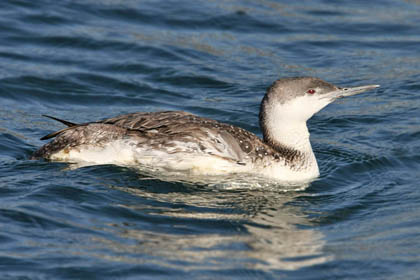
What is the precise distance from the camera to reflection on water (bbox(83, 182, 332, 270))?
256 inches

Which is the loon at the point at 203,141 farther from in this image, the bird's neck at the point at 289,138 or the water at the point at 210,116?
the water at the point at 210,116

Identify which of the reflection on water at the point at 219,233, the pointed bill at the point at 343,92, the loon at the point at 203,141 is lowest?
the reflection on water at the point at 219,233

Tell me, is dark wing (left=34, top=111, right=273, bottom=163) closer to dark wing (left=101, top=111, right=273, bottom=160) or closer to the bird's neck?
dark wing (left=101, top=111, right=273, bottom=160)

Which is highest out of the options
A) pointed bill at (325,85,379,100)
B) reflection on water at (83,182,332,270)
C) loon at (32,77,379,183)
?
pointed bill at (325,85,379,100)

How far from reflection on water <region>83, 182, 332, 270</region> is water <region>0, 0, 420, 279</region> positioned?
20mm

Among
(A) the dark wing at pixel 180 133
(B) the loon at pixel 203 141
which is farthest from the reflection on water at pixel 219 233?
(A) the dark wing at pixel 180 133

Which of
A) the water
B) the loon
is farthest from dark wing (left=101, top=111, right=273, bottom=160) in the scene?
the water

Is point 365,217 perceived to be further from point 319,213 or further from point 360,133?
point 360,133

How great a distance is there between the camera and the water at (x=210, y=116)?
21.6 ft

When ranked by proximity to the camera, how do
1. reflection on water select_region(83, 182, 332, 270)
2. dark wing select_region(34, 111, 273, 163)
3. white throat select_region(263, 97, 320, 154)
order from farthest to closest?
1. white throat select_region(263, 97, 320, 154)
2. dark wing select_region(34, 111, 273, 163)
3. reflection on water select_region(83, 182, 332, 270)

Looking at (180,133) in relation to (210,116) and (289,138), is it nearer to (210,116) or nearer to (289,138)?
(289,138)

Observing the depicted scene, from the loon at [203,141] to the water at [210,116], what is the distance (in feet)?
0.71

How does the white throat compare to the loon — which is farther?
the white throat

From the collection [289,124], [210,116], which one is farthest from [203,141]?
[210,116]
